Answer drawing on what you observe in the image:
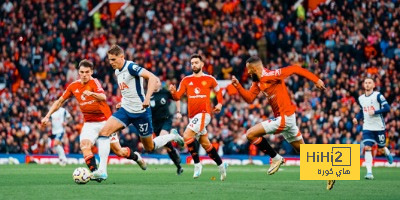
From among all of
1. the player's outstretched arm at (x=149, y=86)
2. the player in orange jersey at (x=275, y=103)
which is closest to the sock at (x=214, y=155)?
the player in orange jersey at (x=275, y=103)

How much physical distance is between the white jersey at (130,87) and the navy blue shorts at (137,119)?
0.27 feet

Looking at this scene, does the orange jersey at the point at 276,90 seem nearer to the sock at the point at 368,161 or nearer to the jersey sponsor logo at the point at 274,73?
the jersey sponsor logo at the point at 274,73

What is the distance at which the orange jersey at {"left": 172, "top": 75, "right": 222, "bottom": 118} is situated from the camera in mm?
18231

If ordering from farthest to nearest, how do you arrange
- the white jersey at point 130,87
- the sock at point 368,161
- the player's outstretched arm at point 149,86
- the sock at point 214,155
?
the sock at point 368,161 < the sock at point 214,155 < the white jersey at point 130,87 < the player's outstretched arm at point 149,86

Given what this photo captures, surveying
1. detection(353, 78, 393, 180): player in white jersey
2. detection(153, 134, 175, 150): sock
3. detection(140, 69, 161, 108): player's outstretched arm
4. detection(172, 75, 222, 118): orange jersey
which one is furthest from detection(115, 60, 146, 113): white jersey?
detection(353, 78, 393, 180): player in white jersey

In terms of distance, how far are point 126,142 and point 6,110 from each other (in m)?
5.10

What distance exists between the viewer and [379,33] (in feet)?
102

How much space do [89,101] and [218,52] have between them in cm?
1623

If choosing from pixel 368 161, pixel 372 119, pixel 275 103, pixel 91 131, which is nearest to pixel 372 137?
pixel 372 119

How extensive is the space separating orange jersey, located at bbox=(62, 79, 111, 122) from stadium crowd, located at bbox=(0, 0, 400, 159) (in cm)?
1221

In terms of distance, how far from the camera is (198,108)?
717 inches

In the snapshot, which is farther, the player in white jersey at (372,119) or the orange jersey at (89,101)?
the player in white jersey at (372,119)

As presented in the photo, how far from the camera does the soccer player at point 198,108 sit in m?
18.0

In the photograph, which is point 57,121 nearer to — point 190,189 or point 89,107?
point 89,107
